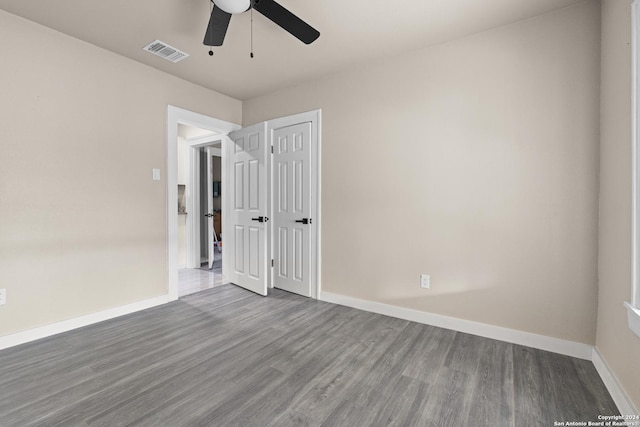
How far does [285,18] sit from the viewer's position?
196 centimetres

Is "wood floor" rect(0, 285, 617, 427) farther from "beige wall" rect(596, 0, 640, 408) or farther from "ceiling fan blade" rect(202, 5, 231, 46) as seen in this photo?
"ceiling fan blade" rect(202, 5, 231, 46)

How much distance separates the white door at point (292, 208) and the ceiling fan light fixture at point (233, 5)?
171 centimetres

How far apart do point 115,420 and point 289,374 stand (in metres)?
0.97

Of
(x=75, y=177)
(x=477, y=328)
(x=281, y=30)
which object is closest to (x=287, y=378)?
(x=477, y=328)

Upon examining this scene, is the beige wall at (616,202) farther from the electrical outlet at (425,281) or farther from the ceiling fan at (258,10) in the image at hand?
the ceiling fan at (258,10)

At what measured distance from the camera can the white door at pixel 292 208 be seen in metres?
3.53

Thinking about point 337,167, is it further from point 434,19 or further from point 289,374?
point 289,374

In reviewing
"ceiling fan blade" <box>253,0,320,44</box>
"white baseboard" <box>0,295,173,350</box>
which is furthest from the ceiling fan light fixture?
"white baseboard" <box>0,295,173,350</box>

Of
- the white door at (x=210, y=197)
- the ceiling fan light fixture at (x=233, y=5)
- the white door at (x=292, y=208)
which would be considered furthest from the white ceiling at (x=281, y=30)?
the white door at (x=210, y=197)

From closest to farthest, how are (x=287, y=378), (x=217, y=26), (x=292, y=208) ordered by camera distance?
(x=287, y=378) → (x=217, y=26) → (x=292, y=208)

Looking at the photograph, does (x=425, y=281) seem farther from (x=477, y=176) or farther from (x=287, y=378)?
(x=287, y=378)

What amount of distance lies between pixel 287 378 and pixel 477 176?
7.21 ft

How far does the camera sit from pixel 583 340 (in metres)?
2.15

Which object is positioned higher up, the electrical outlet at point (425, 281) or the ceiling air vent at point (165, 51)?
the ceiling air vent at point (165, 51)
